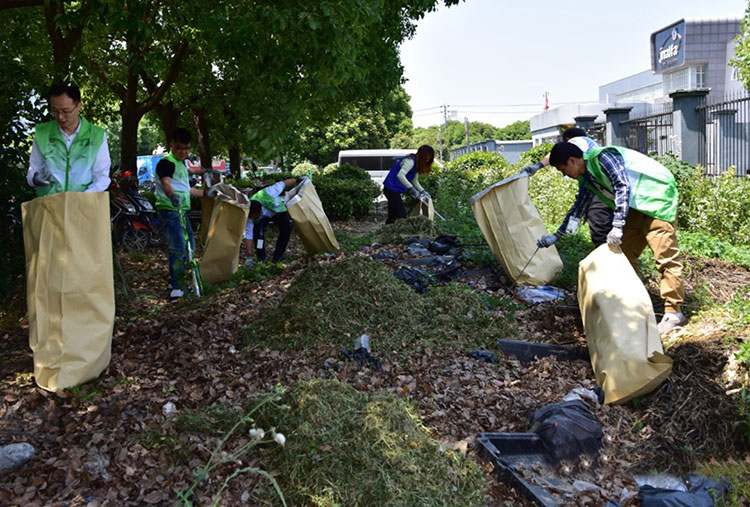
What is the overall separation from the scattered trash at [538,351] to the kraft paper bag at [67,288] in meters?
2.61

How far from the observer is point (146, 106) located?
400 inches

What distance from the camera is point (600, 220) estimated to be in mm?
4598

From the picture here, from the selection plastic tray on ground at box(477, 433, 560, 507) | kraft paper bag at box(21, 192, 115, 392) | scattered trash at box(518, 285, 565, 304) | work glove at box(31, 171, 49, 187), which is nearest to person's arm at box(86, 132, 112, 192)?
work glove at box(31, 171, 49, 187)

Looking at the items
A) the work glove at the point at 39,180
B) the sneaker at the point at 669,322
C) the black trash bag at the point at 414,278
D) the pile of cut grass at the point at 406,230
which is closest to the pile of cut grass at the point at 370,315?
the black trash bag at the point at 414,278

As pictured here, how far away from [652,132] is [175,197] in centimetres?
1088

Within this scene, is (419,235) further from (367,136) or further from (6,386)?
(367,136)

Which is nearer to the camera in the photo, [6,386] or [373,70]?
[6,386]

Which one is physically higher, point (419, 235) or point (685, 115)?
point (685, 115)

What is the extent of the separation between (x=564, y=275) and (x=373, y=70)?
6389 millimetres

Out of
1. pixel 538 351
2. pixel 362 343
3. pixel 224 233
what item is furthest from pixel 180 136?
pixel 538 351

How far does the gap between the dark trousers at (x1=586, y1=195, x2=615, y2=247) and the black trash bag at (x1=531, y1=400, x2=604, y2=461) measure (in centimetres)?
177

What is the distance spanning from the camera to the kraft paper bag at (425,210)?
8.70 meters

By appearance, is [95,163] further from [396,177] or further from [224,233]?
[396,177]

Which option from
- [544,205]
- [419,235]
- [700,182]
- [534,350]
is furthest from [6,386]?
[544,205]
